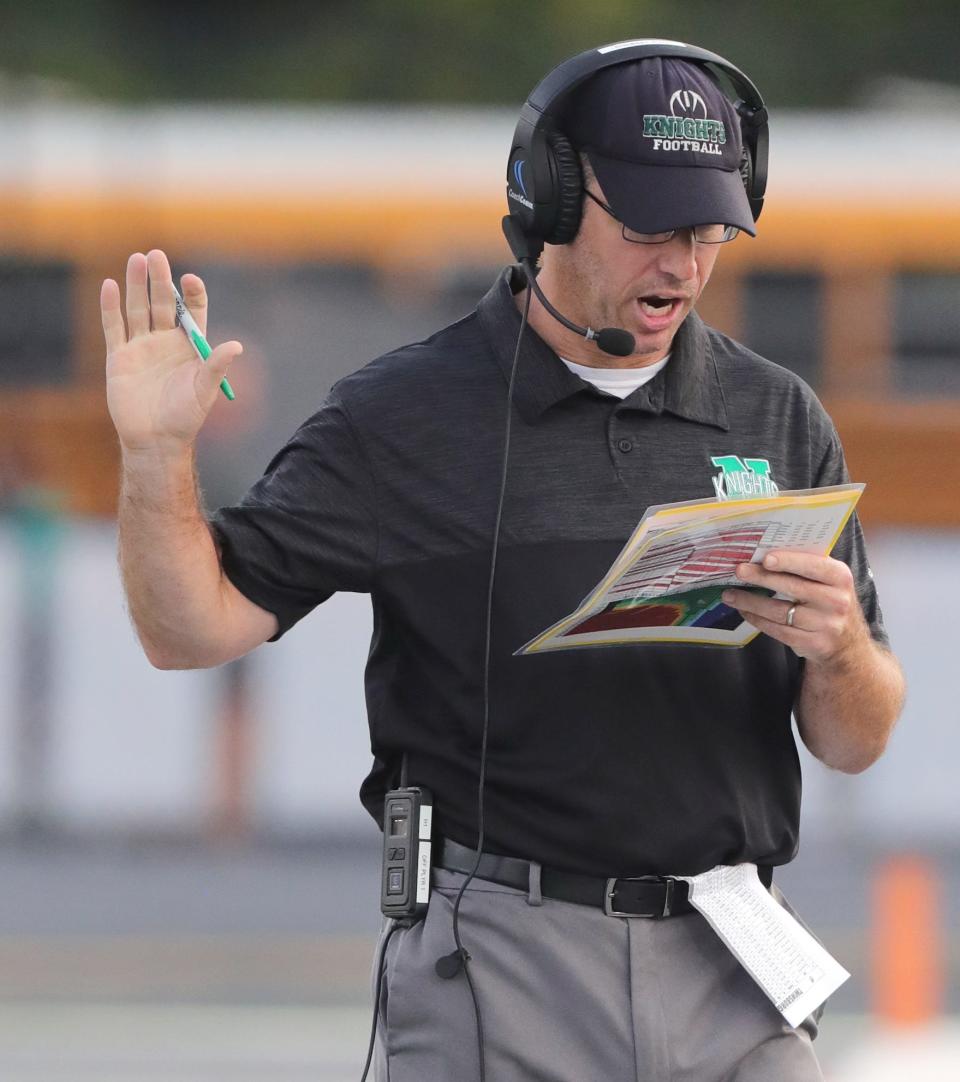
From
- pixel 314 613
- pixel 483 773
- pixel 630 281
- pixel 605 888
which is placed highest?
pixel 630 281

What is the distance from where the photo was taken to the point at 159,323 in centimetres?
236

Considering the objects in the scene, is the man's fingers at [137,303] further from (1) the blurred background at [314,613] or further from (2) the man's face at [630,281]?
(1) the blurred background at [314,613]

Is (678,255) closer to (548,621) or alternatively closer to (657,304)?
(657,304)

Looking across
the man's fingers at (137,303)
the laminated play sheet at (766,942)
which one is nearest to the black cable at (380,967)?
the laminated play sheet at (766,942)

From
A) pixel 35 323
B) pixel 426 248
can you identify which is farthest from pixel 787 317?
pixel 35 323

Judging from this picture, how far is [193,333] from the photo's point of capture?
2.34m

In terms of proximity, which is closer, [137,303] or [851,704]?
[137,303]

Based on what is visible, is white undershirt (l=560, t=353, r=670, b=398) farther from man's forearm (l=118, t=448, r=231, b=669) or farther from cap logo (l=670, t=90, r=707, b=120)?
man's forearm (l=118, t=448, r=231, b=669)

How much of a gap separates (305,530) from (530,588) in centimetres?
28

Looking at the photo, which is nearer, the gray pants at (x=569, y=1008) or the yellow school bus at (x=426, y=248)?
the gray pants at (x=569, y=1008)

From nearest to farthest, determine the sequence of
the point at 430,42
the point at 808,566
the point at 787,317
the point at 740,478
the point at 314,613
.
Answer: the point at 808,566 < the point at 740,478 < the point at 314,613 < the point at 787,317 < the point at 430,42

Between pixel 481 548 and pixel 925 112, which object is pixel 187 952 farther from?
pixel 925 112

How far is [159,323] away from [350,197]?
9524mm

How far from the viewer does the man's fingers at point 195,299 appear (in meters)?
2.37
